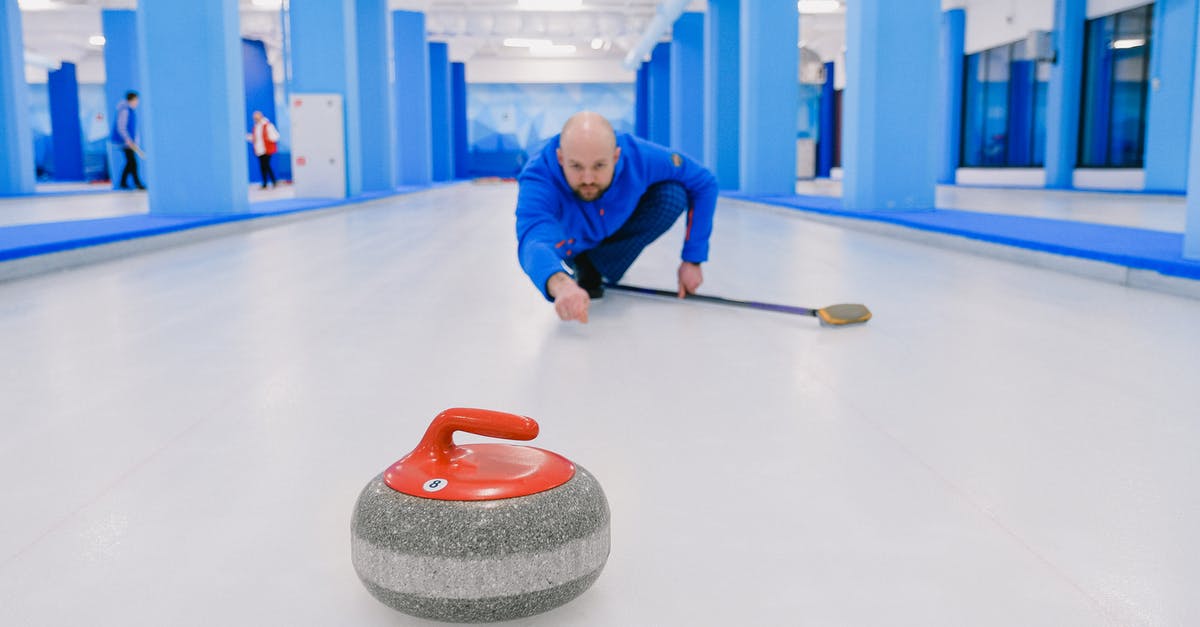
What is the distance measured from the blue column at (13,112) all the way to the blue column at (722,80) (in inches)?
378

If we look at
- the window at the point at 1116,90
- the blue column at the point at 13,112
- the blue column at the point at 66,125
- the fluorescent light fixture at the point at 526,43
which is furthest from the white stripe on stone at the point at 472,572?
the fluorescent light fixture at the point at 526,43

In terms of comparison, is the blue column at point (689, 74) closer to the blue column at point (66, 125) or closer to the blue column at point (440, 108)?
the blue column at point (440, 108)

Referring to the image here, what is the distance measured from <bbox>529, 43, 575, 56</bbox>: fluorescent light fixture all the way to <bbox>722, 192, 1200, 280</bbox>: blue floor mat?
73.8ft

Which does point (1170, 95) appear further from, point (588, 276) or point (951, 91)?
point (588, 276)

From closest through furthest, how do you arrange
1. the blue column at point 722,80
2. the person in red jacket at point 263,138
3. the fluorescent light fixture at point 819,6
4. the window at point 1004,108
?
→ the blue column at point 722,80 < the person in red jacket at point 263,138 < the window at point 1004,108 < the fluorescent light fixture at point 819,6

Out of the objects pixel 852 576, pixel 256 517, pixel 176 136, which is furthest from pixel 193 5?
pixel 852 576

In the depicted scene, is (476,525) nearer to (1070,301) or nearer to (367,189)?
(1070,301)

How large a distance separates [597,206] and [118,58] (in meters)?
17.2

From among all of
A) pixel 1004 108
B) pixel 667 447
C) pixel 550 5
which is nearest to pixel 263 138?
pixel 550 5

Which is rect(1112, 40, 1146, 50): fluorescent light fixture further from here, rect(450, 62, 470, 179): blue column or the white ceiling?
rect(450, 62, 470, 179): blue column

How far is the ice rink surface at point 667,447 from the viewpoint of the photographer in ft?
3.64

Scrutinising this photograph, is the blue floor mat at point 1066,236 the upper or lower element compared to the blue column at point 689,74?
lower

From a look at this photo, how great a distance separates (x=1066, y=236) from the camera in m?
5.30

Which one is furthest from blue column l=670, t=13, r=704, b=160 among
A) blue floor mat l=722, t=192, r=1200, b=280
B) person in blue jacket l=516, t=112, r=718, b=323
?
person in blue jacket l=516, t=112, r=718, b=323
